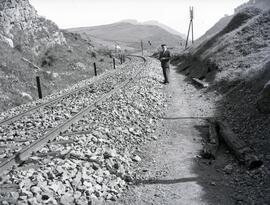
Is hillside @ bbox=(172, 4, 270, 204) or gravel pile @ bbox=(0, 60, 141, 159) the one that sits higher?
hillside @ bbox=(172, 4, 270, 204)

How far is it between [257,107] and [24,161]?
22.6 ft

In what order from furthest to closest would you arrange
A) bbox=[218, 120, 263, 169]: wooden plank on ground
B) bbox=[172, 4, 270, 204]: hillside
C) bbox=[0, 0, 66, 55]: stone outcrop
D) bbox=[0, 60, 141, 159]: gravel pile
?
bbox=[0, 0, 66, 55]: stone outcrop, bbox=[0, 60, 141, 159]: gravel pile, bbox=[218, 120, 263, 169]: wooden plank on ground, bbox=[172, 4, 270, 204]: hillside

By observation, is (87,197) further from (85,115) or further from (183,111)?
(183,111)

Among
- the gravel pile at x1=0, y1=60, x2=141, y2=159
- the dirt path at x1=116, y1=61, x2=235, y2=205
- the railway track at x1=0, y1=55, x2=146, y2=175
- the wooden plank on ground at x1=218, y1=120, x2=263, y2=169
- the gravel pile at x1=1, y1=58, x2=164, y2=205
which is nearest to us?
the gravel pile at x1=1, y1=58, x2=164, y2=205

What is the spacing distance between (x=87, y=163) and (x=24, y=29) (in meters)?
24.8

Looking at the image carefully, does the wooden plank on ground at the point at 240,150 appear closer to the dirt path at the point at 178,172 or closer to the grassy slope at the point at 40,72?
the dirt path at the point at 178,172

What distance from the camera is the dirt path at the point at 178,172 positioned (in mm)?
5762

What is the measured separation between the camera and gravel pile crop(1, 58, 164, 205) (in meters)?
5.31

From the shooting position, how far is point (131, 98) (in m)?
13.0

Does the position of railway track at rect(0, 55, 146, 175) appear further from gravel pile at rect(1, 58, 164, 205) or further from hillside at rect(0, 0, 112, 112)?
hillside at rect(0, 0, 112, 112)

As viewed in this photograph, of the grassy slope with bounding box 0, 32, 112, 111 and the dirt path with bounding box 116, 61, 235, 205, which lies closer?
the dirt path with bounding box 116, 61, 235, 205

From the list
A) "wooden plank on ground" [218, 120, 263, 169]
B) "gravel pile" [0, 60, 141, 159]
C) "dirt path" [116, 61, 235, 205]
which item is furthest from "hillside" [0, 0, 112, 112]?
"wooden plank on ground" [218, 120, 263, 169]

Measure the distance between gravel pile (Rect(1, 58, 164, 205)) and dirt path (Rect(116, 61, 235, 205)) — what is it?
1.03 ft

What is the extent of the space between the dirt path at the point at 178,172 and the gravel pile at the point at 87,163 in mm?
315
